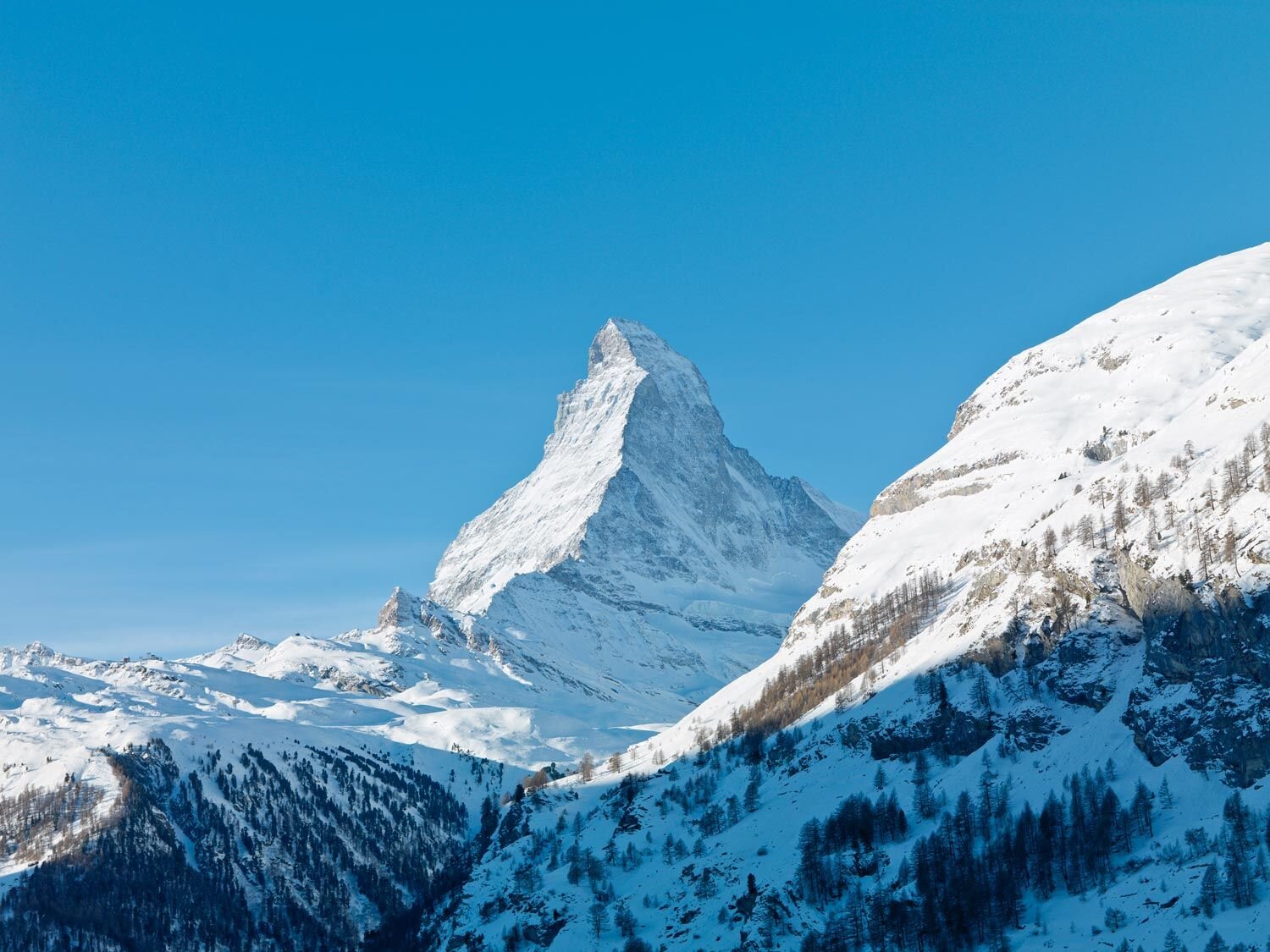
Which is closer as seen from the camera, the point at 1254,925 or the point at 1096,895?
the point at 1254,925

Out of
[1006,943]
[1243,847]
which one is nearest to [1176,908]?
[1243,847]

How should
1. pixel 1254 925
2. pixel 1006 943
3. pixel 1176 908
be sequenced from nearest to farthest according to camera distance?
pixel 1254 925
pixel 1176 908
pixel 1006 943

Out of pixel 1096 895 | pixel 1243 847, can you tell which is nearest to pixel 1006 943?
pixel 1096 895

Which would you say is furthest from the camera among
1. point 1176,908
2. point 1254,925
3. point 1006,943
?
point 1006,943

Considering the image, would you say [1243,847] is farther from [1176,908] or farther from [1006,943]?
[1006,943]

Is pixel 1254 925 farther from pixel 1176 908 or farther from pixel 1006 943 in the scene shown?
pixel 1006 943

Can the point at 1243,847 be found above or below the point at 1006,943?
above

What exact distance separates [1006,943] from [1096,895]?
1385cm

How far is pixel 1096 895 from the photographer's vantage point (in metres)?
199

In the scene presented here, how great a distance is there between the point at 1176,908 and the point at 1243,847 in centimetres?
1241

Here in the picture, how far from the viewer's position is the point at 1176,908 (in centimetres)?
18300

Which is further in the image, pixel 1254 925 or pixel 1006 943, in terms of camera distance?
pixel 1006 943

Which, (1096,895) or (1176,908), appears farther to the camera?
(1096,895)

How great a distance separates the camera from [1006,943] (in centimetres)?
19762
